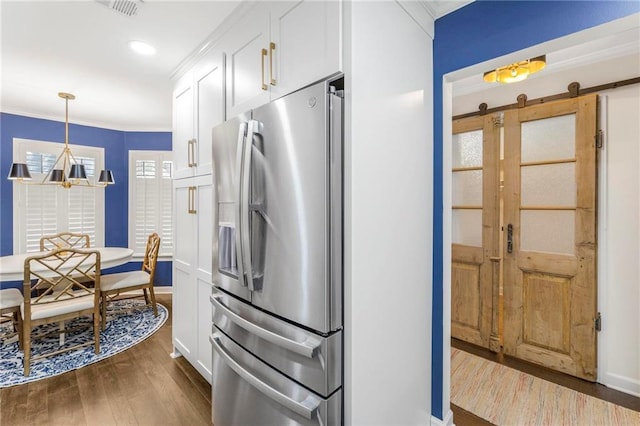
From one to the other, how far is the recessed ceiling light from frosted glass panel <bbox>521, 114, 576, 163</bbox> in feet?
9.93

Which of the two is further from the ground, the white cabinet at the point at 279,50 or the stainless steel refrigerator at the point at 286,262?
the white cabinet at the point at 279,50

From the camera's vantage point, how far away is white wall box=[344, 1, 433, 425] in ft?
4.14

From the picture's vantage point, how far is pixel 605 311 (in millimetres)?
2283

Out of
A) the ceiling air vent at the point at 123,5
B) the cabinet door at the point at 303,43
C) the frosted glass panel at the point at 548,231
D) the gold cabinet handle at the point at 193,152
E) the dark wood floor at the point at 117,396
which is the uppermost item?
the ceiling air vent at the point at 123,5

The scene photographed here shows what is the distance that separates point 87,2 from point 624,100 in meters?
3.52

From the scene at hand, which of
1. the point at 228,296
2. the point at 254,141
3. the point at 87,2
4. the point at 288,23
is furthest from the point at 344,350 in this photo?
the point at 87,2

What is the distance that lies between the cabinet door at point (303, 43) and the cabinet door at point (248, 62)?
0.30ft

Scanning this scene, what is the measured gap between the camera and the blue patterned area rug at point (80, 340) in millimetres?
2555

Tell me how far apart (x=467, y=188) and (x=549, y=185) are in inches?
25.5

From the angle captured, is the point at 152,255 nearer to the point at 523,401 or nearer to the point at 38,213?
the point at 38,213

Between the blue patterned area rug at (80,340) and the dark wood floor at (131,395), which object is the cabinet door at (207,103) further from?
the blue patterned area rug at (80,340)

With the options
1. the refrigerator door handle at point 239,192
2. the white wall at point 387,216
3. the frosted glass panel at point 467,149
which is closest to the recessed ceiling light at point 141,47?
the refrigerator door handle at point 239,192

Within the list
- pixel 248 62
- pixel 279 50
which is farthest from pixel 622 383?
pixel 248 62

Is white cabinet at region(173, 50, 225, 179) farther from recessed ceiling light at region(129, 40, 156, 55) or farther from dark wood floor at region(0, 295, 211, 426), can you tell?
dark wood floor at region(0, 295, 211, 426)
